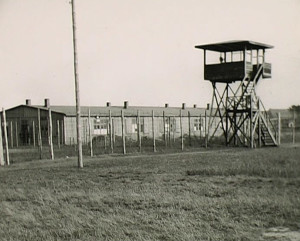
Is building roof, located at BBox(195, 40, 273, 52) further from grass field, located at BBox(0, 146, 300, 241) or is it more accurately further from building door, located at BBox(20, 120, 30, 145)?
building door, located at BBox(20, 120, 30, 145)

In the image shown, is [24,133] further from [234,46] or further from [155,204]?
[155,204]

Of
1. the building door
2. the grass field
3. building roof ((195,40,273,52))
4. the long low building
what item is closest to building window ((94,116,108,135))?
the long low building

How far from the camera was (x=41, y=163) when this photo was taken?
784 inches

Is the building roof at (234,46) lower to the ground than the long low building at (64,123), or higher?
higher

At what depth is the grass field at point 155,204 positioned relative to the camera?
7.20 metres

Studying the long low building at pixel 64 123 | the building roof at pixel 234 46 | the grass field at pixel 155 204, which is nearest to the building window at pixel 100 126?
the long low building at pixel 64 123

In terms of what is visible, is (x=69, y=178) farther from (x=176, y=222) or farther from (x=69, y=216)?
(x=176, y=222)

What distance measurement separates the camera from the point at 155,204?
9266mm

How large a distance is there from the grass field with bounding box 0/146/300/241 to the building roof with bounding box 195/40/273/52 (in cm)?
1316

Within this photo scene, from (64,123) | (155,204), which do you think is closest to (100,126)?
(64,123)

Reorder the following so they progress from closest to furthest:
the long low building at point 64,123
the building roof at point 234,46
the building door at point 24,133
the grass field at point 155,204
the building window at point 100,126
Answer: the grass field at point 155,204 < the building roof at point 234,46 < the long low building at point 64,123 < the building door at point 24,133 < the building window at point 100,126

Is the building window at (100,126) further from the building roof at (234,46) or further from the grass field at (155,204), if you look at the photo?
the grass field at (155,204)

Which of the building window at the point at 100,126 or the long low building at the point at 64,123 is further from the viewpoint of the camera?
the building window at the point at 100,126

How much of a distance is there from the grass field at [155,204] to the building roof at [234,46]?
13161 millimetres
